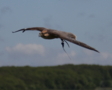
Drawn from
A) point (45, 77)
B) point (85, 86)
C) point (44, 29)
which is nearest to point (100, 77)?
point (85, 86)

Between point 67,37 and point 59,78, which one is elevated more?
point 59,78

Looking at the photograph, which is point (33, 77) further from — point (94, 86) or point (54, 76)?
point (94, 86)

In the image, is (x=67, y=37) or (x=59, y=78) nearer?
(x=67, y=37)

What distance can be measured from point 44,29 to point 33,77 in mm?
36617

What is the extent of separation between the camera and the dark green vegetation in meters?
44.1

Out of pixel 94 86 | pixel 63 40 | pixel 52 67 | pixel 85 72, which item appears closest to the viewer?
pixel 63 40

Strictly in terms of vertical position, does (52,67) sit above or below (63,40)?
above

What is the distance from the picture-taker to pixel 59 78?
46.0m

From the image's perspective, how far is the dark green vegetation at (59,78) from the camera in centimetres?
4412

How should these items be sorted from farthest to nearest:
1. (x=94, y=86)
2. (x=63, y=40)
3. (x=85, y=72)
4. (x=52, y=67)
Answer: (x=52, y=67) < (x=85, y=72) < (x=94, y=86) < (x=63, y=40)

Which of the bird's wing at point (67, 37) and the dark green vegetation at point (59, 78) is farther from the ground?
the dark green vegetation at point (59, 78)

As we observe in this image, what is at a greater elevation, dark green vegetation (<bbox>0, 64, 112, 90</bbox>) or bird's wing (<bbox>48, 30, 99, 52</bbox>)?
dark green vegetation (<bbox>0, 64, 112, 90</bbox>)

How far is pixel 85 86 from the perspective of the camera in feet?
146

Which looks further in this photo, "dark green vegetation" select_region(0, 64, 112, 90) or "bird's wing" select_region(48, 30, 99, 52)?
"dark green vegetation" select_region(0, 64, 112, 90)
